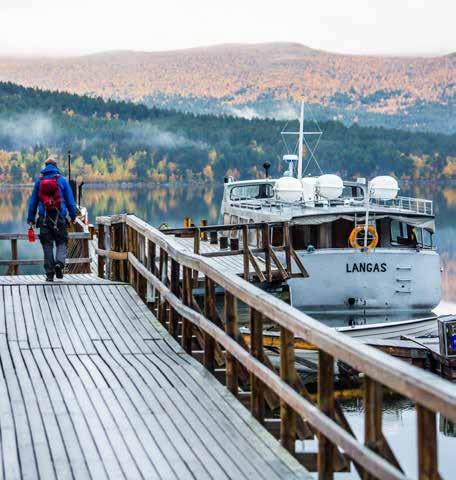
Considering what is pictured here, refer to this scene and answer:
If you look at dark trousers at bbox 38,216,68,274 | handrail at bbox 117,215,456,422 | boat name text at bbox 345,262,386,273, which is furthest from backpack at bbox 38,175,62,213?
boat name text at bbox 345,262,386,273

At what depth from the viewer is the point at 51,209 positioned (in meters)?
15.0

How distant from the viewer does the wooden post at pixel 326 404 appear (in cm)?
629

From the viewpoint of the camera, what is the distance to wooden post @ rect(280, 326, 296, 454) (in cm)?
709

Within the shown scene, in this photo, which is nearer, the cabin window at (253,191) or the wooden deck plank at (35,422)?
the wooden deck plank at (35,422)

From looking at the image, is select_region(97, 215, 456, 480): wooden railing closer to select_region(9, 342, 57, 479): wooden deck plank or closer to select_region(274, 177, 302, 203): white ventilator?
select_region(9, 342, 57, 479): wooden deck plank

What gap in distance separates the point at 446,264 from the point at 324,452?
65.7 m

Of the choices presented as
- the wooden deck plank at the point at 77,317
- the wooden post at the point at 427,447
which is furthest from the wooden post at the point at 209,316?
the wooden post at the point at 427,447

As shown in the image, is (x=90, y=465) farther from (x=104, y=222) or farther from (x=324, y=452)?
(x=104, y=222)

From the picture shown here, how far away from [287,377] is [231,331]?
143cm

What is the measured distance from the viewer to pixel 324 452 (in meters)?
6.39

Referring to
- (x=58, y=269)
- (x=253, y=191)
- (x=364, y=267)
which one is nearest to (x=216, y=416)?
(x=58, y=269)

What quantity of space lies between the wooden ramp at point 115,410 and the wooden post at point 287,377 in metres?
0.08

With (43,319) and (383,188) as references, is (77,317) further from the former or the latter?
(383,188)

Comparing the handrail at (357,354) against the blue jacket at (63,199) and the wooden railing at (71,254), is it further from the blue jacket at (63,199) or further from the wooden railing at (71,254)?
the wooden railing at (71,254)
